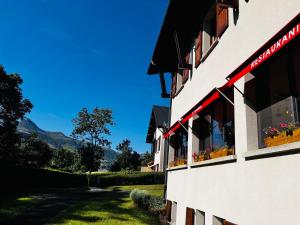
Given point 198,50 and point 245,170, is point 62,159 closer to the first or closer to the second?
point 198,50

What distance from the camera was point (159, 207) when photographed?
51.0 ft

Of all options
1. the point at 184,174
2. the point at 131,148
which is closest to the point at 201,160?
the point at 184,174

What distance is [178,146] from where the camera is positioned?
15273 millimetres

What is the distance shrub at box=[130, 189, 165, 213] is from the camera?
1560 centimetres

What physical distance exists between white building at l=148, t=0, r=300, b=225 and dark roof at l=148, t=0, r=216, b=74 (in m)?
0.07

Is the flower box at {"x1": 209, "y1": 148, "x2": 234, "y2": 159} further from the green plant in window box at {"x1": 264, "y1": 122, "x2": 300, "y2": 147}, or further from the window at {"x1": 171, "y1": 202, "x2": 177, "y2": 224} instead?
the window at {"x1": 171, "y1": 202, "x2": 177, "y2": 224}

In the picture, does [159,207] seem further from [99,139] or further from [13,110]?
[99,139]

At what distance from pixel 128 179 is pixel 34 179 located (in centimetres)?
1415

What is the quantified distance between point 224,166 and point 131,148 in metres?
75.7

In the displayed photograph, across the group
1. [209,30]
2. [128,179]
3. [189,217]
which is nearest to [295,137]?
[189,217]

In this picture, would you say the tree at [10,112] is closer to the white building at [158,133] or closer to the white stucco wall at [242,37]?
the white building at [158,133]

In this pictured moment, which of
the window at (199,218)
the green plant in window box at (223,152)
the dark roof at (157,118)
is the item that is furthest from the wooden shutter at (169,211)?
the dark roof at (157,118)

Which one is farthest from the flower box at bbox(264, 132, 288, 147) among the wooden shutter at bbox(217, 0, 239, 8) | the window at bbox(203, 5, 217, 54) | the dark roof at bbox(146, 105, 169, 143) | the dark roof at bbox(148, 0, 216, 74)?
the dark roof at bbox(146, 105, 169, 143)

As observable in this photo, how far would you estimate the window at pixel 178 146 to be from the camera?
13.5 metres
